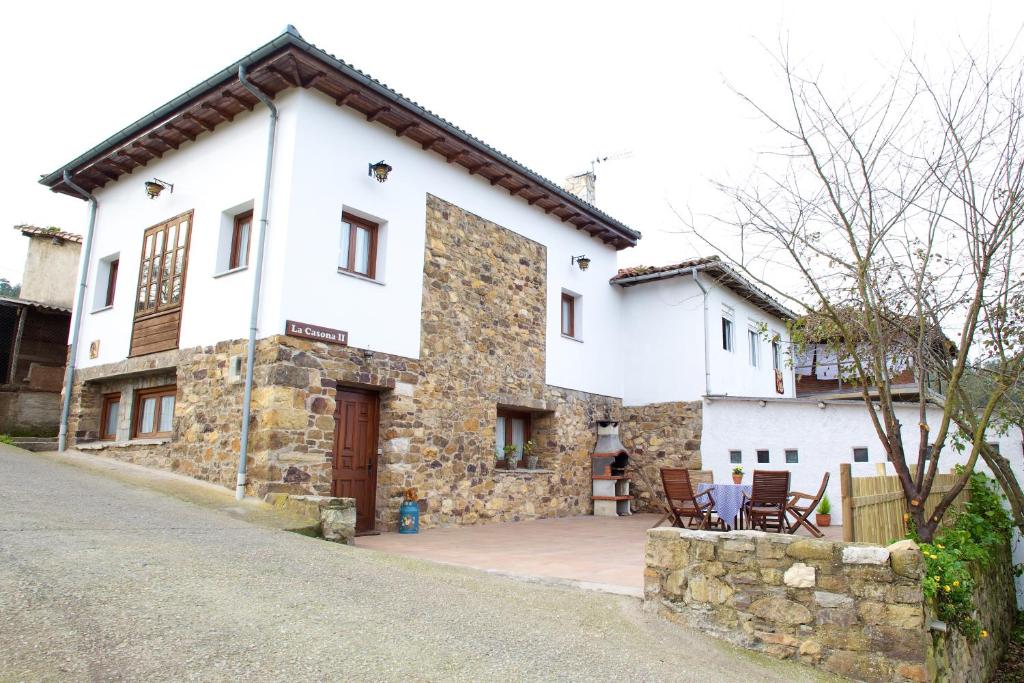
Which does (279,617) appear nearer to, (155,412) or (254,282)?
(254,282)

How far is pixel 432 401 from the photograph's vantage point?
9367 mm

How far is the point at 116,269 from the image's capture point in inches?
424

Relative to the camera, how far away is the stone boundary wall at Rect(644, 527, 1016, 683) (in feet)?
13.2

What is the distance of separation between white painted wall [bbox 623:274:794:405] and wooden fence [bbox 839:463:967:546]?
6989mm

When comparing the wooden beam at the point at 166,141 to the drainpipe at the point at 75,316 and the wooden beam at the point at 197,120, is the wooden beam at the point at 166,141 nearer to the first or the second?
the wooden beam at the point at 197,120

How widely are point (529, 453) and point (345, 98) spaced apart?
6.21 meters

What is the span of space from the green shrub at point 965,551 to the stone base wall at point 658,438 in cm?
501

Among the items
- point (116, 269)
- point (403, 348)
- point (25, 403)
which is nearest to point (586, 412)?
point (403, 348)

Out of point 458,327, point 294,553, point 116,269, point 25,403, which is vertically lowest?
point 294,553

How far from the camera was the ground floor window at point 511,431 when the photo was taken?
11180 millimetres

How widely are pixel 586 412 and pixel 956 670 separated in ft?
26.7

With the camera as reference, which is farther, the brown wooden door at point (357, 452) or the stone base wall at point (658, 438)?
the stone base wall at point (658, 438)

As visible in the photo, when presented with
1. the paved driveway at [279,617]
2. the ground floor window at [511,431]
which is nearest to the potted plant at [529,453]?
the ground floor window at [511,431]

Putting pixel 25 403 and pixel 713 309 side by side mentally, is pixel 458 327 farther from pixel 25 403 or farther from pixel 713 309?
pixel 25 403
